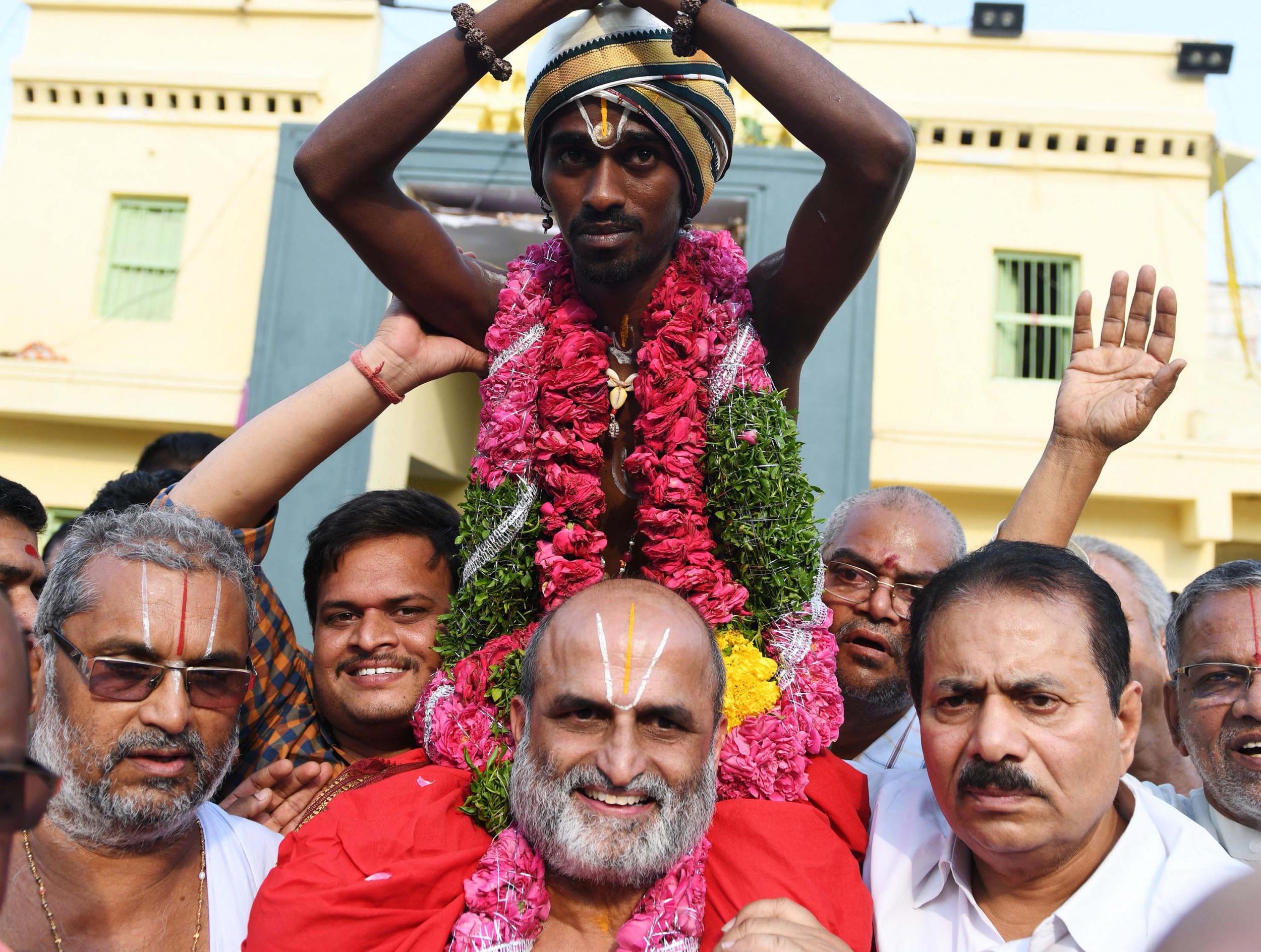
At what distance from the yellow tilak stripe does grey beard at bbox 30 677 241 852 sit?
986mm

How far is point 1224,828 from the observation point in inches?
117

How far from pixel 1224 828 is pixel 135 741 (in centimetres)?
269

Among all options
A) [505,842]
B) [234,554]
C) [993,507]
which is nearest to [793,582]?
[505,842]

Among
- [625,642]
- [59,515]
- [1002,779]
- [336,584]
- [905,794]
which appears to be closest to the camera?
[1002,779]

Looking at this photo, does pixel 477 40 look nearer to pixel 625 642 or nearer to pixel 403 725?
pixel 625 642

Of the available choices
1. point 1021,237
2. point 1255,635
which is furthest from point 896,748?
point 1021,237

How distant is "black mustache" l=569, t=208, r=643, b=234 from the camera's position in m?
2.71

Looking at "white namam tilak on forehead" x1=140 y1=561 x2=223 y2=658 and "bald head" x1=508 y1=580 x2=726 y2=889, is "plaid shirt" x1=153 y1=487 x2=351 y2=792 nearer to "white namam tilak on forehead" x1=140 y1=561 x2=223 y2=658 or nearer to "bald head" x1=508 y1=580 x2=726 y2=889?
"white namam tilak on forehead" x1=140 y1=561 x2=223 y2=658

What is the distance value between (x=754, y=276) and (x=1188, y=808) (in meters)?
1.88

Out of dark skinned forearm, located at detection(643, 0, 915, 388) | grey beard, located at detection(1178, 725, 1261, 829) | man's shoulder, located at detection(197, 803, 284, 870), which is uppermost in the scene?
dark skinned forearm, located at detection(643, 0, 915, 388)

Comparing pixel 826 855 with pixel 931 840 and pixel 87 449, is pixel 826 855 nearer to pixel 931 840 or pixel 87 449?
pixel 931 840

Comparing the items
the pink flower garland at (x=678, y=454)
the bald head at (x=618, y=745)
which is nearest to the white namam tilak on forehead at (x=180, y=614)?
the bald head at (x=618, y=745)

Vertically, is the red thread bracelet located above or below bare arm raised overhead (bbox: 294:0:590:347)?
below

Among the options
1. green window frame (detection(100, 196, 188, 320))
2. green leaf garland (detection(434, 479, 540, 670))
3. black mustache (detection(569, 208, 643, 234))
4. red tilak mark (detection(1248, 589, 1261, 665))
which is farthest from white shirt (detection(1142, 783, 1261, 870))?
green window frame (detection(100, 196, 188, 320))
